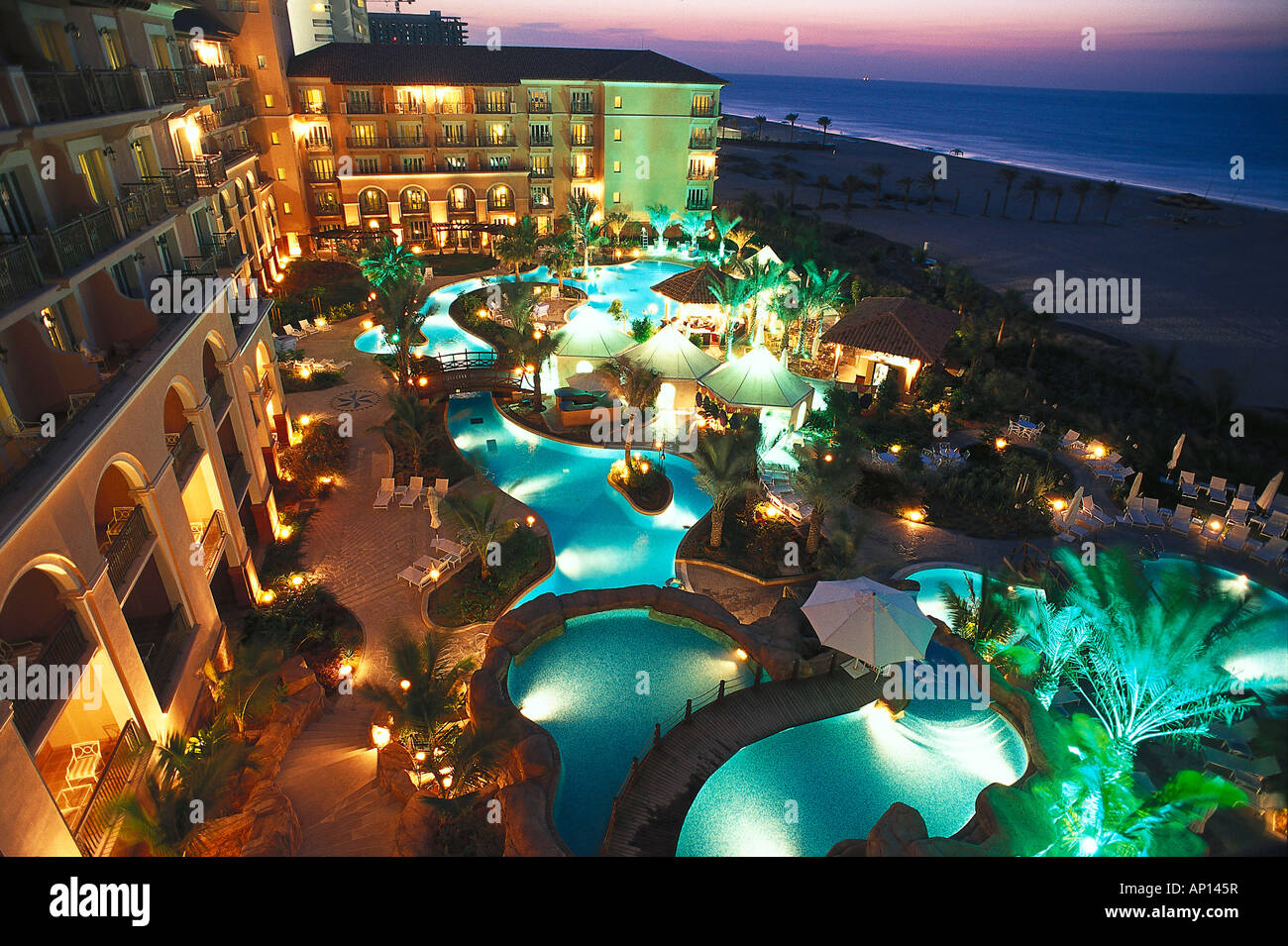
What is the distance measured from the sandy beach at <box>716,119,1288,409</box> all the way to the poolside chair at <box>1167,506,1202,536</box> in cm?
1748

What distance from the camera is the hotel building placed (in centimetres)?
962

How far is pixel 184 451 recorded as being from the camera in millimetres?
15234

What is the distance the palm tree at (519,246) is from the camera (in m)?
41.3

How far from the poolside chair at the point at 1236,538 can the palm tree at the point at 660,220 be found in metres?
37.3

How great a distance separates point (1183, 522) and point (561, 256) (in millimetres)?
32171

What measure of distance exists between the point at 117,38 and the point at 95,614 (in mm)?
13299

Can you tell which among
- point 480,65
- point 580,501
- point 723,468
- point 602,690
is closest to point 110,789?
point 602,690

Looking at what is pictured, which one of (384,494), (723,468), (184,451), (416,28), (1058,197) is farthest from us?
(416,28)

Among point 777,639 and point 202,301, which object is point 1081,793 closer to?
point 777,639

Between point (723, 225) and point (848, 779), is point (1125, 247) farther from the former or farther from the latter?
point (848, 779)

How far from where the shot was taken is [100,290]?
13.9 metres

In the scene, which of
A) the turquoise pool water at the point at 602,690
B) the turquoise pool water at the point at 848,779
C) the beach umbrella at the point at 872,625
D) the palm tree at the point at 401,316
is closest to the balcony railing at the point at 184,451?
the turquoise pool water at the point at 602,690

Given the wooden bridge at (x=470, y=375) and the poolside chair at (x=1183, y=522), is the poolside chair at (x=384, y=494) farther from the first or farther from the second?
the poolside chair at (x=1183, y=522)
